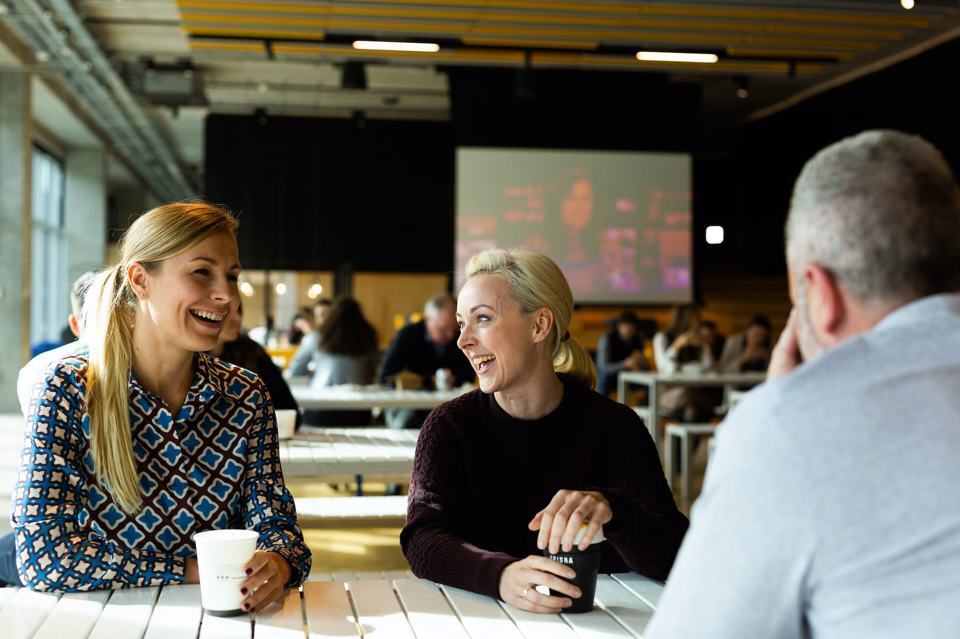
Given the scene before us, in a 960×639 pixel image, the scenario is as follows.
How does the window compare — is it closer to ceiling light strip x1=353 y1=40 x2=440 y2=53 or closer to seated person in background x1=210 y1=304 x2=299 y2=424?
ceiling light strip x1=353 y1=40 x2=440 y2=53

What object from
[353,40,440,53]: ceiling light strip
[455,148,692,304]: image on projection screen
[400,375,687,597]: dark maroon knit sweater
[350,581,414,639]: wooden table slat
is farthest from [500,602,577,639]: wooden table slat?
[455,148,692,304]: image on projection screen

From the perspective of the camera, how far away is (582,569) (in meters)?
1.51

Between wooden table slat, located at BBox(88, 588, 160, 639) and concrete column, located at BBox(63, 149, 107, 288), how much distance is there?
15976 millimetres

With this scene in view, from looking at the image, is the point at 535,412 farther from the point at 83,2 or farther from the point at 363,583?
the point at 83,2

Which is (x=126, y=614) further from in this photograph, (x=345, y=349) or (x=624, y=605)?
(x=345, y=349)

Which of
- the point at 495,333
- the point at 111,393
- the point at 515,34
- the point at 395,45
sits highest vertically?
the point at 515,34

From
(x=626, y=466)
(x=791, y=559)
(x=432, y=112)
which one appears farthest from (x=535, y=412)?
(x=432, y=112)

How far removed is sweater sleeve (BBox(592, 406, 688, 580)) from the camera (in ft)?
5.74

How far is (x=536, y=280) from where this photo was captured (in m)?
2.17

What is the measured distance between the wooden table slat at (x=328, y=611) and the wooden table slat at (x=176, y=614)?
0.53 ft

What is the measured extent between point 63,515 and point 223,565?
407 mm

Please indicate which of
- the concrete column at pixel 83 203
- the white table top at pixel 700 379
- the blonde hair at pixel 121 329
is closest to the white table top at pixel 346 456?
the blonde hair at pixel 121 329

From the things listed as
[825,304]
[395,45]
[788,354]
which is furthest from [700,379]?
[825,304]

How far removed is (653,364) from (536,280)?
35.9 ft
